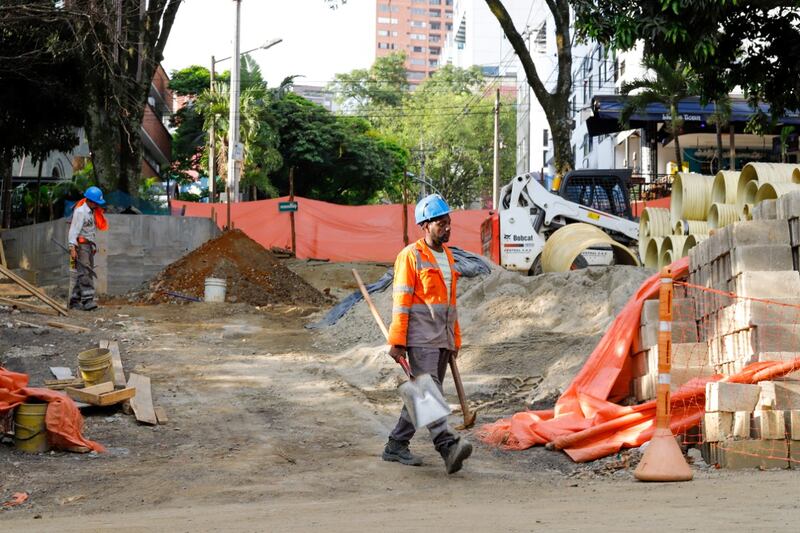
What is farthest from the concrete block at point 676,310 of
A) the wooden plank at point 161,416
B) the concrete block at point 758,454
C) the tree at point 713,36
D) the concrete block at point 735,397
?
the tree at point 713,36

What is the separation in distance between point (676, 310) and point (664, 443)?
2557mm

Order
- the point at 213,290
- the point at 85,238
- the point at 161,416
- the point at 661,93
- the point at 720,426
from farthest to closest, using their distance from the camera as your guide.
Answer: the point at 661,93 < the point at 213,290 < the point at 85,238 < the point at 161,416 < the point at 720,426

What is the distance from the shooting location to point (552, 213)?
67.5 feet

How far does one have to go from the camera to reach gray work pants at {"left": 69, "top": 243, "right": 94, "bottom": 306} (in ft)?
55.6

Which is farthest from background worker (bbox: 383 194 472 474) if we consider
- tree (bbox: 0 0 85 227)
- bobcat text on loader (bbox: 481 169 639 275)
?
tree (bbox: 0 0 85 227)

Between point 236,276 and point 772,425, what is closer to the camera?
point 772,425

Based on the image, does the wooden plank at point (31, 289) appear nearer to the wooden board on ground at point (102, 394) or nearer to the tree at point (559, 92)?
the wooden board on ground at point (102, 394)

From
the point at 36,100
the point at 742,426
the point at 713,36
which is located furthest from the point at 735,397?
the point at 36,100

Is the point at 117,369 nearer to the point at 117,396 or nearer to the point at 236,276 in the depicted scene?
the point at 117,396

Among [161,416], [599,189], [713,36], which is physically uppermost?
[713,36]

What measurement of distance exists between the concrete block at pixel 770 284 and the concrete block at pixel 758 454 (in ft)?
4.22

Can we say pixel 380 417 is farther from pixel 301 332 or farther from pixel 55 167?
pixel 55 167

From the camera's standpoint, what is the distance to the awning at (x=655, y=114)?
2978cm

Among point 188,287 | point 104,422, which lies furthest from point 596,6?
point 188,287
